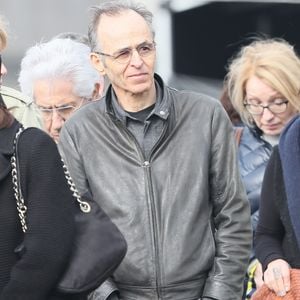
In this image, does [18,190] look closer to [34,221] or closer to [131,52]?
[34,221]

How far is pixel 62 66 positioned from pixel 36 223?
189cm

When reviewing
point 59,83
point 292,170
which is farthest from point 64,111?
point 292,170

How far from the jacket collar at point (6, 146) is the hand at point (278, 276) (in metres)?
1.25

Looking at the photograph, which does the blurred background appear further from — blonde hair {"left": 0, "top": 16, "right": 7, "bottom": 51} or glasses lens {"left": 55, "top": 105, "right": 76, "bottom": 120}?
blonde hair {"left": 0, "top": 16, "right": 7, "bottom": 51}

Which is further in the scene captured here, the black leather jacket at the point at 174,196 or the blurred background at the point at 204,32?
the blurred background at the point at 204,32

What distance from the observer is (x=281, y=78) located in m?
5.35

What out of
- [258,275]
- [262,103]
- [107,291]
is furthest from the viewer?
[262,103]

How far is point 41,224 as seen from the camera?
3.50 meters

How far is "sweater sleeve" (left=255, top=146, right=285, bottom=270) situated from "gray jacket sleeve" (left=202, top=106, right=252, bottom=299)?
0.11 m

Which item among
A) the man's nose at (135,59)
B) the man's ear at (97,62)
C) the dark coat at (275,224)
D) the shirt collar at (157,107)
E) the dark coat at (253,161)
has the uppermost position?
the man's nose at (135,59)

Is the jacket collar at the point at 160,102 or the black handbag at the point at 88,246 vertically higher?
the jacket collar at the point at 160,102

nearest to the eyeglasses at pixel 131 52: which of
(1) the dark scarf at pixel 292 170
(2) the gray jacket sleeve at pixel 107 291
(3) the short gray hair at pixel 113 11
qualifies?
(3) the short gray hair at pixel 113 11

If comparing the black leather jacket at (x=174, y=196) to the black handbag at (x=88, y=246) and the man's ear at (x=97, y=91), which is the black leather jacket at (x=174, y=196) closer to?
the black handbag at (x=88, y=246)

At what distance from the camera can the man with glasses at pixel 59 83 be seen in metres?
5.27
